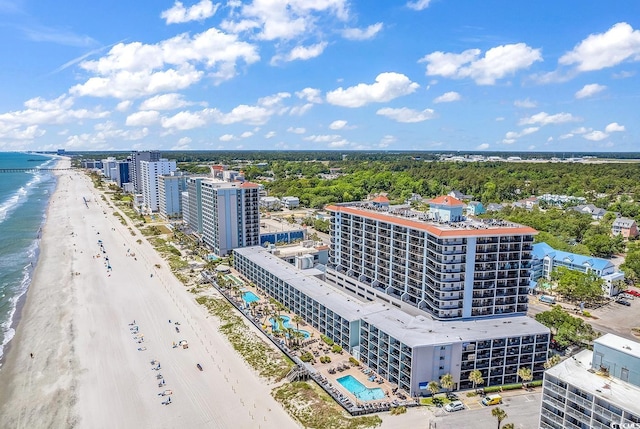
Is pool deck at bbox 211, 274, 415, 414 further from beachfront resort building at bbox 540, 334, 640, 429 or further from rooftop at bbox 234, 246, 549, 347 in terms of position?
beachfront resort building at bbox 540, 334, 640, 429

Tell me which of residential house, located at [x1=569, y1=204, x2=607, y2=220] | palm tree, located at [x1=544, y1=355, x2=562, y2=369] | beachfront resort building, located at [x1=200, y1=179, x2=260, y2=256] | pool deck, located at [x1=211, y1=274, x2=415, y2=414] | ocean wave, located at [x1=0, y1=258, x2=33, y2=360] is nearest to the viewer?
pool deck, located at [x1=211, y1=274, x2=415, y2=414]

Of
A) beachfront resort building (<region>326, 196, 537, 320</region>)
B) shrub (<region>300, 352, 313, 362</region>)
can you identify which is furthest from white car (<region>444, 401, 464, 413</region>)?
shrub (<region>300, 352, 313, 362</region>)

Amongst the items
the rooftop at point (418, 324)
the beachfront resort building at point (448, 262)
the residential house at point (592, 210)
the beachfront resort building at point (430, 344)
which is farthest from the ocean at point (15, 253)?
the residential house at point (592, 210)

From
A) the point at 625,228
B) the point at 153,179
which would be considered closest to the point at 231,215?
the point at 153,179

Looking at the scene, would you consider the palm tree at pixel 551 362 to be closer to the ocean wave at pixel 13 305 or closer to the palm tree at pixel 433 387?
the palm tree at pixel 433 387

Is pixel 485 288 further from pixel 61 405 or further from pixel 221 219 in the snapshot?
pixel 221 219

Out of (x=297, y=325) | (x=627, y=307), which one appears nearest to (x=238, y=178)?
(x=297, y=325)
